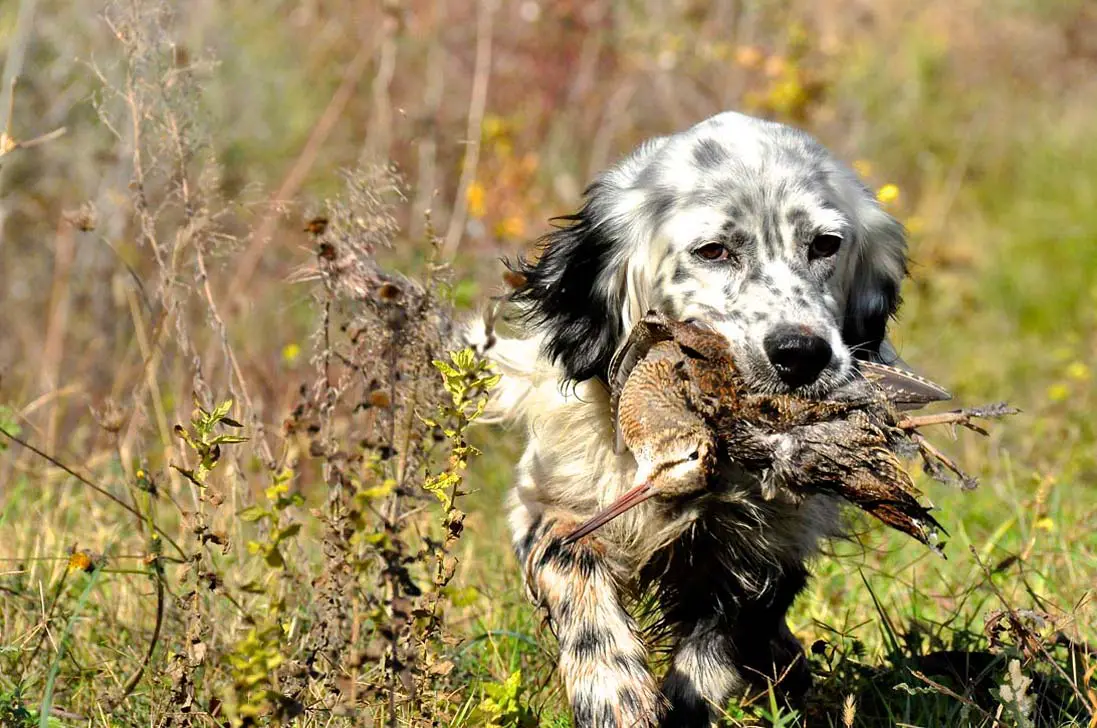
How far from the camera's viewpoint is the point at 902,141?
920 cm

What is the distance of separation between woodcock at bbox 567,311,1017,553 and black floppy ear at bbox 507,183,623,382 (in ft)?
2.23

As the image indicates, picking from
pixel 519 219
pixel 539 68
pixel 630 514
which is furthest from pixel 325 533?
pixel 539 68

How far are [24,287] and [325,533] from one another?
5.04 meters

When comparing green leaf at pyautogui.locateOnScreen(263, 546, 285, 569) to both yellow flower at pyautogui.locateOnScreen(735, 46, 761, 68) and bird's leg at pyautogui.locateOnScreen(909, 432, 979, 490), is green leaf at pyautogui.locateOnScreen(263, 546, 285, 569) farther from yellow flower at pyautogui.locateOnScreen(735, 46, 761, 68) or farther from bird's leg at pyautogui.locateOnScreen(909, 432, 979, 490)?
yellow flower at pyautogui.locateOnScreen(735, 46, 761, 68)

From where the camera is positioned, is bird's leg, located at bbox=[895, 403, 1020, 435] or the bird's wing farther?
the bird's wing

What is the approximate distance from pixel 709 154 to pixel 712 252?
26 cm

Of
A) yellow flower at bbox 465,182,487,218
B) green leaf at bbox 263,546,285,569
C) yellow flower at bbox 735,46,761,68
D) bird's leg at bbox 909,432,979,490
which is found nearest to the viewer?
green leaf at bbox 263,546,285,569

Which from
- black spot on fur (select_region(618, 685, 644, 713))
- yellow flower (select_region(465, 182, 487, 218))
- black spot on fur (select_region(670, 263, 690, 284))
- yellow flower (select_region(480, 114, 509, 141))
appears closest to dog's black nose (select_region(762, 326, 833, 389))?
black spot on fur (select_region(670, 263, 690, 284))

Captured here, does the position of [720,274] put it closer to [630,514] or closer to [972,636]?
[630,514]

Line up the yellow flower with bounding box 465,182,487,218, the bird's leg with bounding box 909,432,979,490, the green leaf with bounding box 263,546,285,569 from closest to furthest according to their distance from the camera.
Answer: the green leaf with bounding box 263,546,285,569
the bird's leg with bounding box 909,432,979,490
the yellow flower with bounding box 465,182,487,218

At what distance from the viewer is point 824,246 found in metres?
3.29

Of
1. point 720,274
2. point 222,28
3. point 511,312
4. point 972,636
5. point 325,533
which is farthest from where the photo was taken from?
point 222,28

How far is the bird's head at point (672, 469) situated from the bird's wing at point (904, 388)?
392 mm

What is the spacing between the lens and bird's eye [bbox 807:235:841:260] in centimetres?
327
